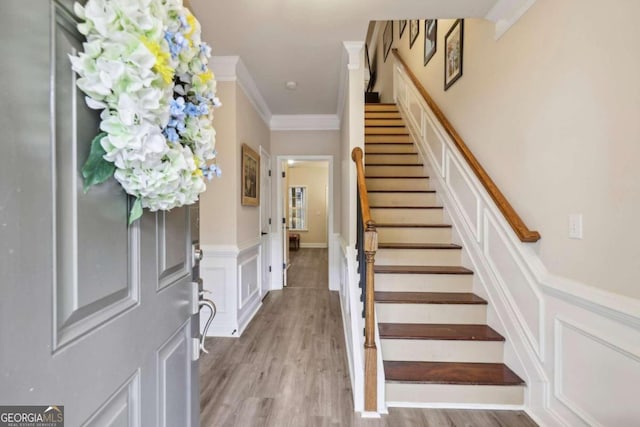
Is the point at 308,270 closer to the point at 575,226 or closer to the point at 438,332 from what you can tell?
the point at 438,332

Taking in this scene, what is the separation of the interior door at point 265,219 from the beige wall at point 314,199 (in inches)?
201

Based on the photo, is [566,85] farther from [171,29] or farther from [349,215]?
[171,29]

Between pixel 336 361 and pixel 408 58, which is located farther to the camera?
pixel 408 58

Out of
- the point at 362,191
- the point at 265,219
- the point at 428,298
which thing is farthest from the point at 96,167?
the point at 265,219

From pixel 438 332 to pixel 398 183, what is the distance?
1.78m

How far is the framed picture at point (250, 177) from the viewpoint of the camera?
3143 millimetres

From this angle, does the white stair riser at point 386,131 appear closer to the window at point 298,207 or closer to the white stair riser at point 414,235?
the white stair riser at point 414,235

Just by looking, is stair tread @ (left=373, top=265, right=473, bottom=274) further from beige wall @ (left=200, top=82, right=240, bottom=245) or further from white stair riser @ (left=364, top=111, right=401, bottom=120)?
white stair riser @ (left=364, top=111, right=401, bottom=120)

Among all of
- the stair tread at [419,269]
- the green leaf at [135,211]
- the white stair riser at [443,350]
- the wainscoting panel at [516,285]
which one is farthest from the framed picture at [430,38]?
the green leaf at [135,211]

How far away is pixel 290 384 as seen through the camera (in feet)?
6.85

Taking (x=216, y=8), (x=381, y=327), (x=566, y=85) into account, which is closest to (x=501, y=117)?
(x=566, y=85)

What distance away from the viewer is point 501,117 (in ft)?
6.98

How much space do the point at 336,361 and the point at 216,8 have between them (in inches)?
110

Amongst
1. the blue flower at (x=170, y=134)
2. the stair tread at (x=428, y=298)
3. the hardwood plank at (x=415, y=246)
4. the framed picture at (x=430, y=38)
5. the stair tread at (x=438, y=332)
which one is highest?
the framed picture at (x=430, y=38)
